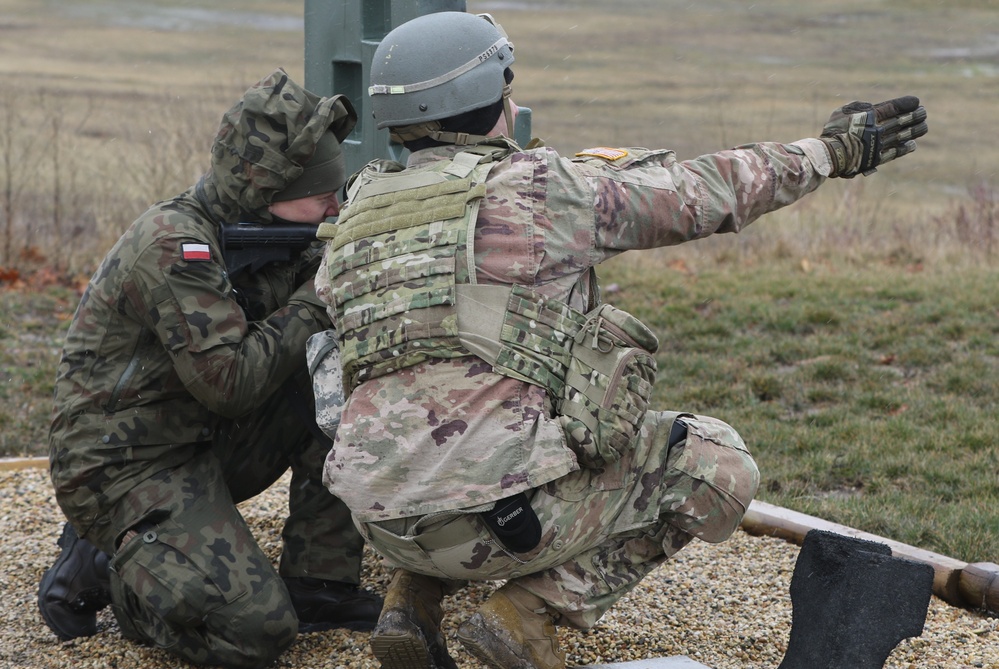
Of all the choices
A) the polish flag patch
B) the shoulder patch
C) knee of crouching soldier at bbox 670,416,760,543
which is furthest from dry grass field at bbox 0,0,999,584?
the polish flag patch

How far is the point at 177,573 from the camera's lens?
3.59 metres

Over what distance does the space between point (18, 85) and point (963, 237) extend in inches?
578

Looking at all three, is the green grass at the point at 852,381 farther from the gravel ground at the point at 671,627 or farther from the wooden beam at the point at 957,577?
the gravel ground at the point at 671,627

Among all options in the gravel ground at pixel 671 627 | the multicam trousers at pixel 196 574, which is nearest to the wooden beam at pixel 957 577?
the gravel ground at pixel 671 627

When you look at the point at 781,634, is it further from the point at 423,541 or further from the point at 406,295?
the point at 406,295

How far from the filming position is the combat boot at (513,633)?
3039 millimetres

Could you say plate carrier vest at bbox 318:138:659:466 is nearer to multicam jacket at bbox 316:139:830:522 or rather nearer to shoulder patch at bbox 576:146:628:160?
multicam jacket at bbox 316:139:830:522

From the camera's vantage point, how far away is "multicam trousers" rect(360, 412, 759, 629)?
3.05m

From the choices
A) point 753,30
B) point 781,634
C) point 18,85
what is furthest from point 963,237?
point 753,30

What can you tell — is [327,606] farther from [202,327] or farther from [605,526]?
[605,526]

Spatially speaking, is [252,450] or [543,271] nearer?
[543,271]

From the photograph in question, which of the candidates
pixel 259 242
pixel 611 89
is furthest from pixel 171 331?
pixel 611 89

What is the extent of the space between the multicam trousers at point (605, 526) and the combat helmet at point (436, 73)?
96 centimetres

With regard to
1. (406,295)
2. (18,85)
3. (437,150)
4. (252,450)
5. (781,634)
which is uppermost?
(437,150)
